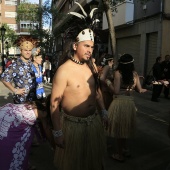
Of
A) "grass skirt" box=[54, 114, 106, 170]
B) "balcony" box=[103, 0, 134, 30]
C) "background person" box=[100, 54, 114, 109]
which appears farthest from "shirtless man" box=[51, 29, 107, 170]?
"balcony" box=[103, 0, 134, 30]

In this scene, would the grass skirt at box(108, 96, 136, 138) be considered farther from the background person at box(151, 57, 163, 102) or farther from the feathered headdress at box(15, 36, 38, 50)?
the background person at box(151, 57, 163, 102)

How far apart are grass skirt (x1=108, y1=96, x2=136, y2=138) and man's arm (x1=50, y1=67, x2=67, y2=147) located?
5.93 feet

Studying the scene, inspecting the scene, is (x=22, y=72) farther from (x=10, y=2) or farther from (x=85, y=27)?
(x=10, y=2)

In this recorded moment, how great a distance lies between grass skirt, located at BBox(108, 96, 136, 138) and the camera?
4496 millimetres

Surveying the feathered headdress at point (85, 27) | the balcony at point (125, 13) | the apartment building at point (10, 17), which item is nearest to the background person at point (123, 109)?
the feathered headdress at point (85, 27)

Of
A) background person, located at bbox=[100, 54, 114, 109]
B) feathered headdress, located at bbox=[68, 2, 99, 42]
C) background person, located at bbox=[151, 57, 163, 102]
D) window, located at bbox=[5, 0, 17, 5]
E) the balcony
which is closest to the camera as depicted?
feathered headdress, located at bbox=[68, 2, 99, 42]

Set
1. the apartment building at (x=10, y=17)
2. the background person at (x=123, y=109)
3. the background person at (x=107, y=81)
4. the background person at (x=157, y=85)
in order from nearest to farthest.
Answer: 1. the background person at (x=123, y=109)
2. the background person at (x=107, y=81)
3. the background person at (x=157, y=85)
4. the apartment building at (x=10, y=17)

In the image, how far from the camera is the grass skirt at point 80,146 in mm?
2979

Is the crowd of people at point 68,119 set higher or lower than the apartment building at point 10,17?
lower

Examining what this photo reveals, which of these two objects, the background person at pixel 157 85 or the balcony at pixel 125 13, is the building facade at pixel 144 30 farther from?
the background person at pixel 157 85

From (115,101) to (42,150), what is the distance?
1.55m

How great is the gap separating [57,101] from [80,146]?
534 mm

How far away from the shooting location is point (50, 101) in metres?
2.92

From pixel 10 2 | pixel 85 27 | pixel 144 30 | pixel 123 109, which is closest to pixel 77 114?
pixel 85 27
